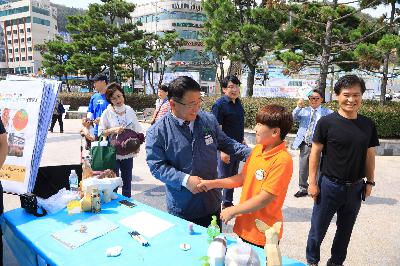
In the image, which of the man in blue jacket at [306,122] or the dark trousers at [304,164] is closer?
the man in blue jacket at [306,122]

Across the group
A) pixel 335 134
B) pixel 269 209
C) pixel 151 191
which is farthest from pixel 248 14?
pixel 269 209

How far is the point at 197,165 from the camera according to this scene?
2.01 m

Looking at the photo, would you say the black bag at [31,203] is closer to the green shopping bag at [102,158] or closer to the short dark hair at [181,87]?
the green shopping bag at [102,158]

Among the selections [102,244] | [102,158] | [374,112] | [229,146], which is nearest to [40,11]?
[374,112]

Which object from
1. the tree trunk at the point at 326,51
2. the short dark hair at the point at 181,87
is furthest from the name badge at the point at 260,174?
the tree trunk at the point at 326,51

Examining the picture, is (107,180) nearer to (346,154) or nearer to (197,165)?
(197,165)

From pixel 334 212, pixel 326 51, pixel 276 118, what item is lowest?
pixel 334 212

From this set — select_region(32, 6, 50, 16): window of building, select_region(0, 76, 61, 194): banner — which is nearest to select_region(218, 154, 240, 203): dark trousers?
select_region(0, 76, 61, 194): banner

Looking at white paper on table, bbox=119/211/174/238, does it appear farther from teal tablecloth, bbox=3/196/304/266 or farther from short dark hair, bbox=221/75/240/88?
short dark hair, bbox=221/75/240/88

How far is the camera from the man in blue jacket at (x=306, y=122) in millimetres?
4297

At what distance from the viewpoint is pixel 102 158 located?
9.63 feet

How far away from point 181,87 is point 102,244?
1.00 metres

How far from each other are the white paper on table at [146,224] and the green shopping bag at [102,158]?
0.94 meters

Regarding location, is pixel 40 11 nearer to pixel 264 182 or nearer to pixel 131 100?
pixel 131 100
